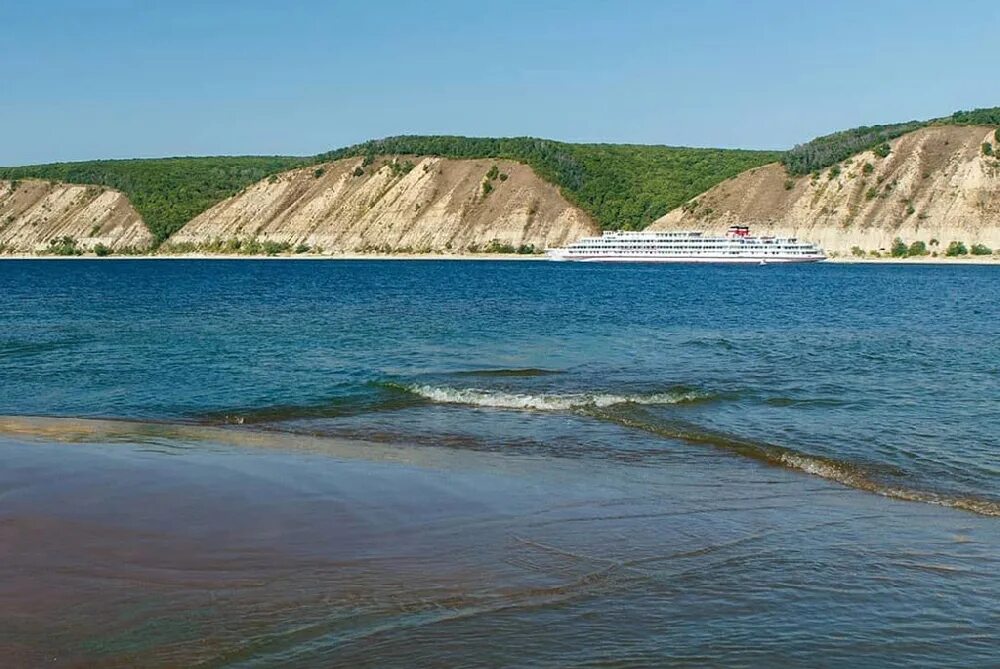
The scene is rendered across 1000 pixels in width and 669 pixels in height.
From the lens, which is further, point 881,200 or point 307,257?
point 307,257

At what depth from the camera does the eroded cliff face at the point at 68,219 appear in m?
187

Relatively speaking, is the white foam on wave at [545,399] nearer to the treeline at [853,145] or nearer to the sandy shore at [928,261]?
the sandy shore at [928,261]

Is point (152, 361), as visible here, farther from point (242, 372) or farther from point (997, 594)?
point (997, 594)

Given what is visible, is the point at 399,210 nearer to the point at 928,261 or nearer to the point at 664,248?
the point at 664,248

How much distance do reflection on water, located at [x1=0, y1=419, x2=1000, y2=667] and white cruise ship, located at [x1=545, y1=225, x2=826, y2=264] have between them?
440 feet

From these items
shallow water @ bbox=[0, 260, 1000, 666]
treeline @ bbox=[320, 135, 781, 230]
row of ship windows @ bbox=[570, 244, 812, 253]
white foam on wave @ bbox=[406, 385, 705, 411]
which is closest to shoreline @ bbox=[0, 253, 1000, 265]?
row of ship windows @ bbox=[570, 244, 812, 253]

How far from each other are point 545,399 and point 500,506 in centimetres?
1077

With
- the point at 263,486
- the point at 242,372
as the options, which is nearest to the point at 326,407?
the point at 242,372

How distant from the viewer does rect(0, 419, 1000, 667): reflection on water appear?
323 inches

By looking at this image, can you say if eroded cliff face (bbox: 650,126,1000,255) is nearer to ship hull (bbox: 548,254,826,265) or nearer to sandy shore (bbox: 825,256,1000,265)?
sandy shore (bbox: 825,256,1000,265)

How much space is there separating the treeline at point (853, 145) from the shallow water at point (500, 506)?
5214 inches

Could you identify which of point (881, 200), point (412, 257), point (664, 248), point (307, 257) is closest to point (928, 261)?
point (881, 200)

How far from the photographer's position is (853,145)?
16350cm

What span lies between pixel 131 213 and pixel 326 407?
600 feet
